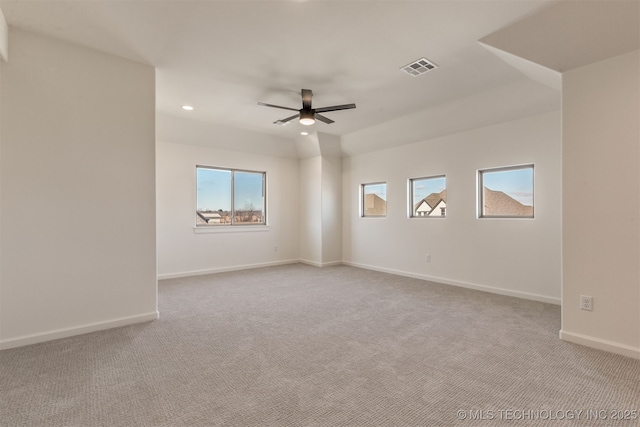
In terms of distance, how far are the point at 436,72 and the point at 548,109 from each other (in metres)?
1.68

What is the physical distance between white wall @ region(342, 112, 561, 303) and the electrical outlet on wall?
4.53 ft

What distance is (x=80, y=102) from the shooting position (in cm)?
291

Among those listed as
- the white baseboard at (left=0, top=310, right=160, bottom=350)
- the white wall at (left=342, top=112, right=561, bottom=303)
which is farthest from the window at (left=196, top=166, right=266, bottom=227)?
the white baseboard at (left=0, top=310, right=160, bottom=350)

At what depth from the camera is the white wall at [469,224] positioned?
12.9ft

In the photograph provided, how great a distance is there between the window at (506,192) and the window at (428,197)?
0.61 meters

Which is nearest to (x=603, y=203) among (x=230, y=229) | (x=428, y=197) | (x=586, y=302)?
(x=586, y=302)

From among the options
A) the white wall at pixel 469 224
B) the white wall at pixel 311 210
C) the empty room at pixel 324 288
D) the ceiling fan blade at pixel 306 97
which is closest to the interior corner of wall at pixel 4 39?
the empty room at pixel 324 288

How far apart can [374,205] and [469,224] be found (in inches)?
83.3

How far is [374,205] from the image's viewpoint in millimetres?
6473

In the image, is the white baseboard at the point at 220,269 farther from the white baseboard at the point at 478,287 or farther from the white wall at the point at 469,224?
the white baseboard at the point at 478,287

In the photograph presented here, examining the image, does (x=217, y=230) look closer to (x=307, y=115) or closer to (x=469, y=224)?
(x=307, y=115)

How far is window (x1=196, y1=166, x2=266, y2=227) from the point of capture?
6039 millimetres

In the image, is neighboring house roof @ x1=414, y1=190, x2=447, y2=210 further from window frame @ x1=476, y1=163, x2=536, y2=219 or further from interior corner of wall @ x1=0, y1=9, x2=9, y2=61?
interior corner of wall @ x1=0, y1=9, x2=9, y2=61

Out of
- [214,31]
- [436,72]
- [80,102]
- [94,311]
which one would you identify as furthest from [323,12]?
[94,311]
